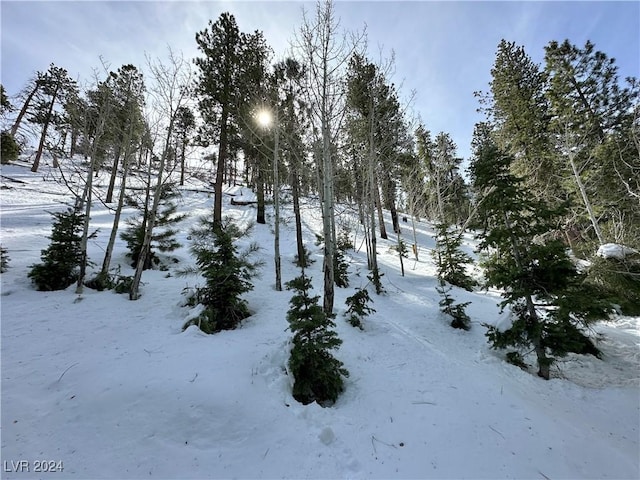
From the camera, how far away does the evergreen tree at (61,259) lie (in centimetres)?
642

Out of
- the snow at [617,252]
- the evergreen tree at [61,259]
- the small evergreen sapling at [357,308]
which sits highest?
the snow at [617,252]

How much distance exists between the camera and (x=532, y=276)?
4.77m

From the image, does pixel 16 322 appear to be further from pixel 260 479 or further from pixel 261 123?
pixel 261 123

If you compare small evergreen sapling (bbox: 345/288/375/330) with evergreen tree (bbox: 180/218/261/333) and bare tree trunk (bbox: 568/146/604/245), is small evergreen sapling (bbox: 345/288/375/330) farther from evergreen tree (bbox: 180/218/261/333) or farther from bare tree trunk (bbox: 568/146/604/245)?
bare tree trunk (bbox: 568/146/604/245)

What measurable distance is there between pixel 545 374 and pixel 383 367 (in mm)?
3035

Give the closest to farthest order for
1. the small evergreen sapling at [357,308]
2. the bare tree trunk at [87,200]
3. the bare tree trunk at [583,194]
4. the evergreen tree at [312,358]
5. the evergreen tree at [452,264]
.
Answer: the evergreen tree at [312,358]
the small evergreen sapling at [357,308]
the bare tree trunk at [87,200]
the evergreen tree at [452,264]
the bare tree trunk at [583,194]

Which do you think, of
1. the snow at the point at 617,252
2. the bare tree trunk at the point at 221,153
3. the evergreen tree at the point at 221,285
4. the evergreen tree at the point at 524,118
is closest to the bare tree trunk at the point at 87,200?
the evergreen tree at the point at 221,285

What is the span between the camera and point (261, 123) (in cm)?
984

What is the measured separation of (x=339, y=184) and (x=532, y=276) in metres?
13.6

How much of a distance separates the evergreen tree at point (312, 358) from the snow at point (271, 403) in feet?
0.91

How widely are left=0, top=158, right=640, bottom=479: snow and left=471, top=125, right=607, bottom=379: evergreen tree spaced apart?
760 mm

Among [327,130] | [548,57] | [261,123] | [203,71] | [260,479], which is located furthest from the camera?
[548,57]

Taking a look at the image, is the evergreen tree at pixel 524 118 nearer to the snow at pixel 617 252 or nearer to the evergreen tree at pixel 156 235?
the snow at pixel 617 252

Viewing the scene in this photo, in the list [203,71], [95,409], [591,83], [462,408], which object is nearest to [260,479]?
[95,409]
